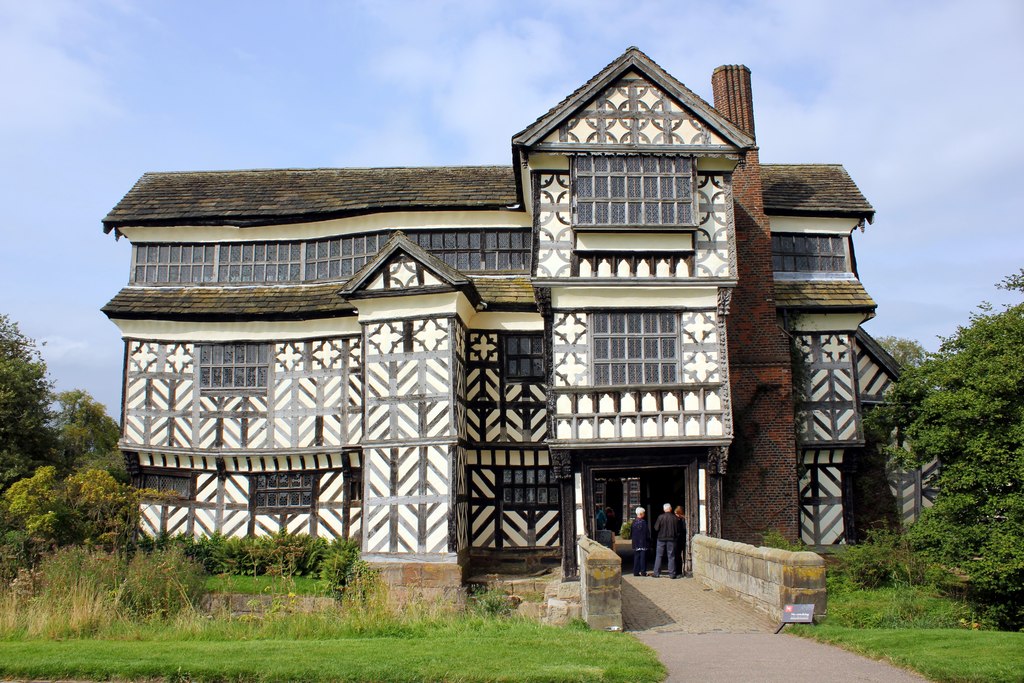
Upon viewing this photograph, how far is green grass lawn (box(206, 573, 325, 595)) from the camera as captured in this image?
17.9m

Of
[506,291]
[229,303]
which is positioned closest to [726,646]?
[506,291]

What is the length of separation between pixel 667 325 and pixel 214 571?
39.3 ft

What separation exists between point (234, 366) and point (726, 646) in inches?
604

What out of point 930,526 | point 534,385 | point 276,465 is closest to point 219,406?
point 276,465

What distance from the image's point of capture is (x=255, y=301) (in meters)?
22.2

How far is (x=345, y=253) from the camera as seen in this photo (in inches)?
894

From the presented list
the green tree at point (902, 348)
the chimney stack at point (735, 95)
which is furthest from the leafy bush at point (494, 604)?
the green tree at point (902, 348)

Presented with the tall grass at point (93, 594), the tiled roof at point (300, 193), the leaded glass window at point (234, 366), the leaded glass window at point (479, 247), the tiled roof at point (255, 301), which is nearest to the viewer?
the tall grass at point (93, 594)

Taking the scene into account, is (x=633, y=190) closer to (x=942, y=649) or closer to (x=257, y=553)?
(x=942, y=649)

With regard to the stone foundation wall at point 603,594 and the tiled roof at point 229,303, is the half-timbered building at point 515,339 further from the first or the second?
the stone foundation wall at point 603,594

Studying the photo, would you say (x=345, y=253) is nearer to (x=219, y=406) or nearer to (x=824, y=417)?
(x=219, y=406)

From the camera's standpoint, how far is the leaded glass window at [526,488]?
20219 mm

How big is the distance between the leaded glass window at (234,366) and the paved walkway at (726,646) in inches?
450

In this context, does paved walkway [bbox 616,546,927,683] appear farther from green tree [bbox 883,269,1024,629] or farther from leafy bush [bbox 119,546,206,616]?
leafy bush [bbox 119,546,206,616]
